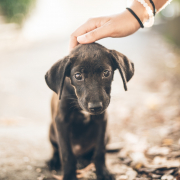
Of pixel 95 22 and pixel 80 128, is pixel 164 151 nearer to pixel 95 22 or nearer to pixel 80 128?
pixel 80 128

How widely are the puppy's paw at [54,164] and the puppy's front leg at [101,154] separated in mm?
732

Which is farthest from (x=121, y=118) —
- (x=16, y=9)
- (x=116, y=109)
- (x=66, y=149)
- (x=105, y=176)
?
(x=16, y=9)

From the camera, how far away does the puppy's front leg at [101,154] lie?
3.09m

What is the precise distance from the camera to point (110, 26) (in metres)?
2.82

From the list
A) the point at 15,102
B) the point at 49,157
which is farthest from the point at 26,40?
the point at 49,157

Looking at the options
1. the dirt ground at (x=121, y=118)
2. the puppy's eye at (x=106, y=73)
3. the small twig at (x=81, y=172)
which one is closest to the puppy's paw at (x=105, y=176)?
the dirt ground at (x=121, y=118)

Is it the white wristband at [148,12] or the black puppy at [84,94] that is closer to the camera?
the black puppy at [84,94]

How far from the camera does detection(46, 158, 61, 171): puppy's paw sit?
11.7ft

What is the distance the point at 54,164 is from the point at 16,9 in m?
12.0

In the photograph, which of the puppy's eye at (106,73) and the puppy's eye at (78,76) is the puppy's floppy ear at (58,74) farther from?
the puppy's eye at (106,73)

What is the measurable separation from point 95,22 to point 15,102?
16.5ft

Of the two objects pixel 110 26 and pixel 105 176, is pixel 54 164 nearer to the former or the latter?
pixel 105 176

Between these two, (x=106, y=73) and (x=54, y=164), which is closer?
(x=106, y=73)

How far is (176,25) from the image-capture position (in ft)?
41.5
